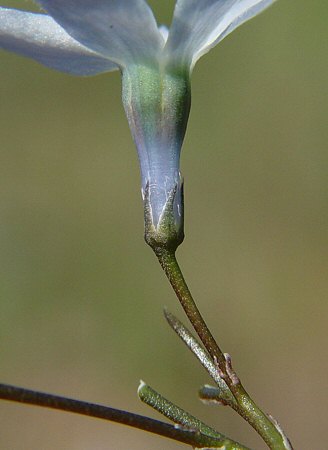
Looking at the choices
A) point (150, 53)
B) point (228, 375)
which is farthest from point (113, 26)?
point (228, 375)

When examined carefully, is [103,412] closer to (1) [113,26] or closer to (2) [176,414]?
(2) [176,414]

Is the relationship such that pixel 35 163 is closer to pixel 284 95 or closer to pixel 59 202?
pixel 59 202

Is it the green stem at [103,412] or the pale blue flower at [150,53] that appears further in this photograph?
the pale blue flower at [150,53]

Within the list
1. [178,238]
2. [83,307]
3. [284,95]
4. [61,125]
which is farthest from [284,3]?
[178,238]

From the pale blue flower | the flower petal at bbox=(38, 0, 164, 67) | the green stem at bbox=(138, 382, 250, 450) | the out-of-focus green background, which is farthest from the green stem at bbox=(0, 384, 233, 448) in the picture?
the out-of-focus green background

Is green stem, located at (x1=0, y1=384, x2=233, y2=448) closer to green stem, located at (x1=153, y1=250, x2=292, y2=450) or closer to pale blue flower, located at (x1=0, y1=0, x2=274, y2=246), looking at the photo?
green stem, located at (x1=153, y1=250, x2=292, y2=450)

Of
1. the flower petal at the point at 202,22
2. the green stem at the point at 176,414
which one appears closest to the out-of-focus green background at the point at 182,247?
the green stem at the point at 176,414

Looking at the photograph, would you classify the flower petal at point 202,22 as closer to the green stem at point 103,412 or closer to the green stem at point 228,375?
the green stem at point 228,375
